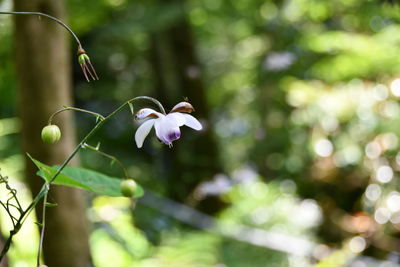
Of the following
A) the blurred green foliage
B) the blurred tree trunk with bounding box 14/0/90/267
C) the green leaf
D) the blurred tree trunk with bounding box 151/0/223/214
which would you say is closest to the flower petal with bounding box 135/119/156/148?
the green leaf

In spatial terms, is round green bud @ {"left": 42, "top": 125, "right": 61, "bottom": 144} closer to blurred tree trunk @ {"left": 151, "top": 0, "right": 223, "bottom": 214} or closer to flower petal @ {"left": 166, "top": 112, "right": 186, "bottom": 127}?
flower petal @ {"left": 166, "top": 112, "right": 186, "bottom": 127}

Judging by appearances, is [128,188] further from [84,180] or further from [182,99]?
[182,99]

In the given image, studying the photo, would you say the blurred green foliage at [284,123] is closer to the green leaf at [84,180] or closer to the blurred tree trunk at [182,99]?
the blurred tree trunk at [182,99]

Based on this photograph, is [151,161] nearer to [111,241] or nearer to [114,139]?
[114,139]

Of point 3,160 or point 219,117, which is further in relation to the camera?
point 219,117

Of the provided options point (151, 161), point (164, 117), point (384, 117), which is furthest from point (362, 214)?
point (164, 117)
